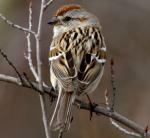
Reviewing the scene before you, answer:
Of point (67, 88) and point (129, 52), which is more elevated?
point (67, 88)

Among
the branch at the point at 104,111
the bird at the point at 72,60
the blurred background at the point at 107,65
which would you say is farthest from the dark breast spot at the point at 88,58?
the blurred background at the point at 107,65

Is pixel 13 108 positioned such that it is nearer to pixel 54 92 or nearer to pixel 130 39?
pixel 130 39

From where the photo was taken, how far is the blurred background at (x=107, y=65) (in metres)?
11.5

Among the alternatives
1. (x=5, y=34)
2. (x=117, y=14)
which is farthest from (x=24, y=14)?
(x=117, y=14)

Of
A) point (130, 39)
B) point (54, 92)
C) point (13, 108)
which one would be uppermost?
point (54, 92)

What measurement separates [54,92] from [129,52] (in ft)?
15.6

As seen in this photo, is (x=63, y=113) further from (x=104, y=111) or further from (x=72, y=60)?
(x=72, y=60)

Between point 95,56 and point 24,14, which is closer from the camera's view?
point 95,56

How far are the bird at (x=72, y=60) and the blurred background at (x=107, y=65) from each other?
2488mm

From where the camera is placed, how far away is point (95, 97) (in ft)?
37.5

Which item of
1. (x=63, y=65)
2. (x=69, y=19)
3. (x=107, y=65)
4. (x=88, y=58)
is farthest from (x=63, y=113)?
(x=107, y=65)

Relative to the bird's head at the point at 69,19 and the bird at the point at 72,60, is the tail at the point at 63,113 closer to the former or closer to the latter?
the bird at the point at 72,60

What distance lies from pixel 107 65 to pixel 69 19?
3370 mm

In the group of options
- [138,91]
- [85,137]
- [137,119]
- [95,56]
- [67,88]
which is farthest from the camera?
[138,91]
